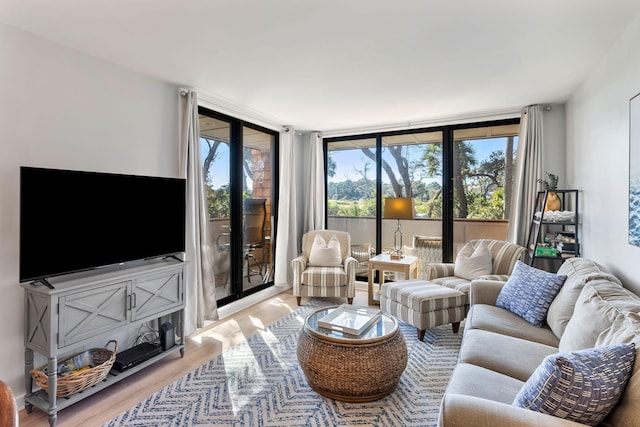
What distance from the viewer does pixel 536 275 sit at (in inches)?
97.7

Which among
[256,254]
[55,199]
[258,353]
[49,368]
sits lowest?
[258,353]

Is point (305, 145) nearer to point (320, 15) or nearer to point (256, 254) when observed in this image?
point (256, 254)

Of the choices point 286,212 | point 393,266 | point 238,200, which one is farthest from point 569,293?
point 286,212

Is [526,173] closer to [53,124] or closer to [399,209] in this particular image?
[399,209]

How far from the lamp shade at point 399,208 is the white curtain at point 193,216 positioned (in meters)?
2.31

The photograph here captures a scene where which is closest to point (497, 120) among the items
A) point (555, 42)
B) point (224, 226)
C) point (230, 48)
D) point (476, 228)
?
point (476, 228)

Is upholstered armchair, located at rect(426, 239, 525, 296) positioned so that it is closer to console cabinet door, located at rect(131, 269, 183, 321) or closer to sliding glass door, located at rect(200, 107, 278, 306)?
sliding glass door, located at rect(200, 107, 278, 306)

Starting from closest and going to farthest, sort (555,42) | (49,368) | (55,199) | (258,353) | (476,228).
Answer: (49,368), (55,199), (555,42), (258,353), (476,228)

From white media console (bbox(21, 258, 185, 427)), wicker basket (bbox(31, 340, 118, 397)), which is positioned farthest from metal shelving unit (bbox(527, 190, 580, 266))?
wicker basket (bbox(31, 340, 118, 397))

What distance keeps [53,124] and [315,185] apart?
11.1 ft

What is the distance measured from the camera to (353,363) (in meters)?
2.09

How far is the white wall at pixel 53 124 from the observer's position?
2.12 meters

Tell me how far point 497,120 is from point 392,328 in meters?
3.23

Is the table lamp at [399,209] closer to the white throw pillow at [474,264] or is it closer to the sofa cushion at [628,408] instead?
the white throw pillow at [474,264]
